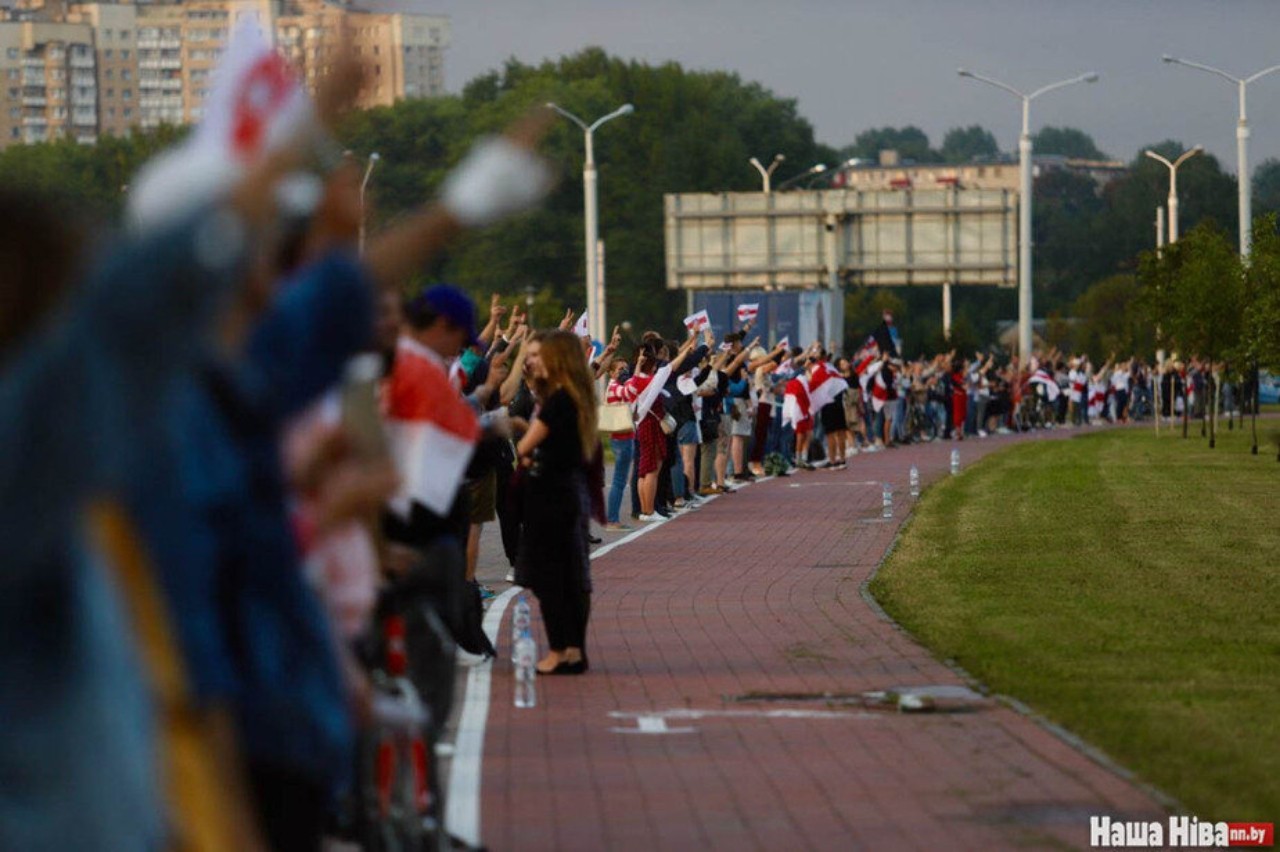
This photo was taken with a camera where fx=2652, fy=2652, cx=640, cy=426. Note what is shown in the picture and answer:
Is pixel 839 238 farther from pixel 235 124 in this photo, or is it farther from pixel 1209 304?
pixel 235 124

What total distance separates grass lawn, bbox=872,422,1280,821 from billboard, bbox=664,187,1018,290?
30.2m

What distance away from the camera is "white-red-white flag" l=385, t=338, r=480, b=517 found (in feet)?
28.4

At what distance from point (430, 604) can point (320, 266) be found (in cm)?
271

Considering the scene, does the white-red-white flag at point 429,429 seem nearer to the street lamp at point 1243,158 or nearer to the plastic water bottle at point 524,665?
the plastic water bottle at point 524,665

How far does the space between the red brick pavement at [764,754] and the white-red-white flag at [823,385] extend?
2146 centimetres

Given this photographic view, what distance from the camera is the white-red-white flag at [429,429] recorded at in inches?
341

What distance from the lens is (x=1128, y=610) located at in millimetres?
16719

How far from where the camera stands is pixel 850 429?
4909 centimetres

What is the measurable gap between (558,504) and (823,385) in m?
26.5

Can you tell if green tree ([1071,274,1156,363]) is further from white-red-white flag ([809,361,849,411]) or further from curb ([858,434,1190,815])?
curb ([858,434,1190,815])

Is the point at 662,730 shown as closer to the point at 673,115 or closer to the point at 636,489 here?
the point at 636,489

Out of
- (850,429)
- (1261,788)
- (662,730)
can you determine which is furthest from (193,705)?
(850,429)

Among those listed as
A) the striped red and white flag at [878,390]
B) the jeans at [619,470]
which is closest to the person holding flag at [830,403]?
the striped red and white flag at [878,390]

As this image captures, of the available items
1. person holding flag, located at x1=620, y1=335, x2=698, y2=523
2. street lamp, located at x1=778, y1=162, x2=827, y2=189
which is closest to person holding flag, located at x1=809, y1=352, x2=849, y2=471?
person holding flag, located at x1=620, y1=335, x2=698, y2=523
